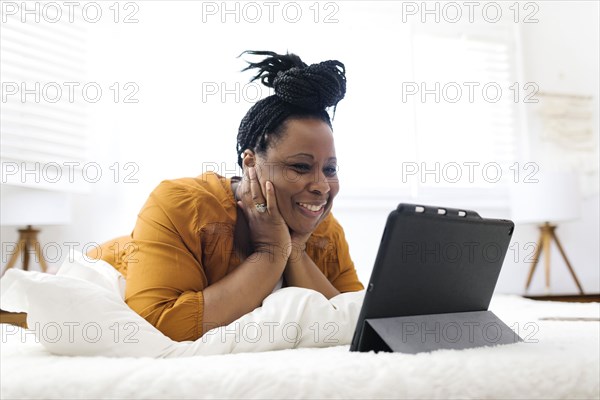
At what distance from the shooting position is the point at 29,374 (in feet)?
2.43

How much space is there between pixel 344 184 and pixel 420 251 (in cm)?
219

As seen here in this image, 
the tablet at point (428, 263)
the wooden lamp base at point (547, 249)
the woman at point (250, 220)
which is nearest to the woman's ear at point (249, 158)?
the woman at point (250, 220)

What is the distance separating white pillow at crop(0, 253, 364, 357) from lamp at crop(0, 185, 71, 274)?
1.38 metres

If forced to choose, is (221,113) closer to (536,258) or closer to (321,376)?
(536,258)

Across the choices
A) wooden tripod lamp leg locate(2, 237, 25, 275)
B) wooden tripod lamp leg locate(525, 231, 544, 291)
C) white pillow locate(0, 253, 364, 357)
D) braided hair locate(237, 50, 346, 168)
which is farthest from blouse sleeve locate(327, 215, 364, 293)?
wooden tripod lamp leg locate(525, 231, 544, 291)

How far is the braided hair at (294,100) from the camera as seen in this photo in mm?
1361

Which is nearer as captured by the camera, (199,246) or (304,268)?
(199,246)

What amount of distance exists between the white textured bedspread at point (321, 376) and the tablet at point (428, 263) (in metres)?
0.11

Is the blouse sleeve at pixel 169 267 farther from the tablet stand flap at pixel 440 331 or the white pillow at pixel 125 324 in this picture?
the tablet stand flap at pixel 440 331

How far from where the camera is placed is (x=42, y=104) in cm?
242

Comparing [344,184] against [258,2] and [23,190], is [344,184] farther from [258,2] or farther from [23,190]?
[23,190]

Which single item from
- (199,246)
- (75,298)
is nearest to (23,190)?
(199,246)

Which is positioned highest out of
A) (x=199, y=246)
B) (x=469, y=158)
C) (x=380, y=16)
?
(x=380, y=16)

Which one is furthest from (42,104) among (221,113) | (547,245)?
(547,245)
